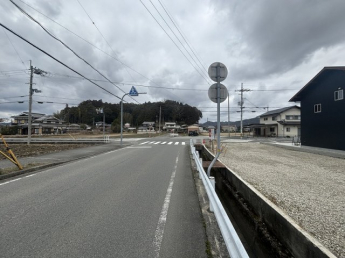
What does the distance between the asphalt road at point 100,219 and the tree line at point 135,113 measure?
90.4 meters

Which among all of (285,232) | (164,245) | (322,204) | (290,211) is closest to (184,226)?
(164,245)

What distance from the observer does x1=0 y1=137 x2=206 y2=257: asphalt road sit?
2.62m

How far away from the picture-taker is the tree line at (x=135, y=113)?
314 feet

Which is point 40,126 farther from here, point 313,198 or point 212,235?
point 313,198

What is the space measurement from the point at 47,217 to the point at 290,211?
4586 millimetres

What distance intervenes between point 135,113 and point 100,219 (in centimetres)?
10353

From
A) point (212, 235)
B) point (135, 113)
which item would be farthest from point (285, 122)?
point (135, 113)

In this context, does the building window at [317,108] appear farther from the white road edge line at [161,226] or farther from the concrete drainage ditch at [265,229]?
the white road edge line at [161,226]

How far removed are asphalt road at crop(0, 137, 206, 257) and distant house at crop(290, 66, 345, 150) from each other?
13.2 meters

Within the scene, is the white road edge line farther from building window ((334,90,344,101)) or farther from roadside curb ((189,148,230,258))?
building window ((334,90,344,101))

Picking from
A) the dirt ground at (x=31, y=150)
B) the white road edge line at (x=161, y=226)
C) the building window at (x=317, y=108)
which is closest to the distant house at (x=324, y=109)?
the building window at (x=317, y=108)

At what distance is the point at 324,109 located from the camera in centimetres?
1495

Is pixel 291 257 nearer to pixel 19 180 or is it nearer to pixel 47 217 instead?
pixel 47 217

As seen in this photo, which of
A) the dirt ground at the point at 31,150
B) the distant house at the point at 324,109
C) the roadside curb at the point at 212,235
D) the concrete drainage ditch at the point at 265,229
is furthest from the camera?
the distant house at the point at 324,109
